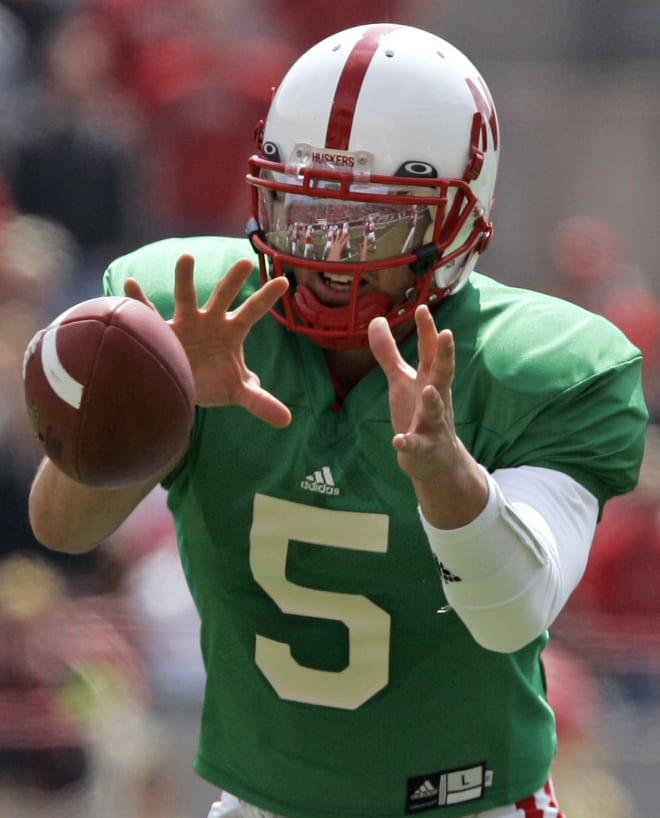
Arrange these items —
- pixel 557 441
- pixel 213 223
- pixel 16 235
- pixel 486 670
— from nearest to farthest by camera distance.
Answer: pixel 557 441 → pixel 486 670 → pixel 16 235 → pixel 213 223

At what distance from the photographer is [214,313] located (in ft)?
4.84

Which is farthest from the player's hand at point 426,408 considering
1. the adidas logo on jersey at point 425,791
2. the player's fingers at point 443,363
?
the adidas logo on jersey at point 425,791

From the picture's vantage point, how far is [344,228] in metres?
1.58

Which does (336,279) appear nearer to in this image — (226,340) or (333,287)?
(333,287)

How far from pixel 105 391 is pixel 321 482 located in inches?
13.2

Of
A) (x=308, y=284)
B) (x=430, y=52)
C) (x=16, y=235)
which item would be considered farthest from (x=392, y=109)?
(x=16, y=235)

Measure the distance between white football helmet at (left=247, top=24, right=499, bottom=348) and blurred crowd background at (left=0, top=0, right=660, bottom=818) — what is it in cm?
161

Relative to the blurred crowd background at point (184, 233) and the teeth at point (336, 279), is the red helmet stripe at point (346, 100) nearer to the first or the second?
the teeth at point (336, 279)

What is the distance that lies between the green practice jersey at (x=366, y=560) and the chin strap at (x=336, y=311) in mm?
70

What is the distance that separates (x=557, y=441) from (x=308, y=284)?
33 cm

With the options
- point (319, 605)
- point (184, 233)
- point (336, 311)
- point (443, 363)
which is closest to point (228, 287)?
point (336, 311)

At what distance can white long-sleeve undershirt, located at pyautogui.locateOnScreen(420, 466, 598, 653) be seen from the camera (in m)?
1.36

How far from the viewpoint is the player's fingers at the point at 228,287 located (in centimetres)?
146

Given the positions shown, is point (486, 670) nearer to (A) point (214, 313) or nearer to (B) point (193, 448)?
(B) point (193, 448)
